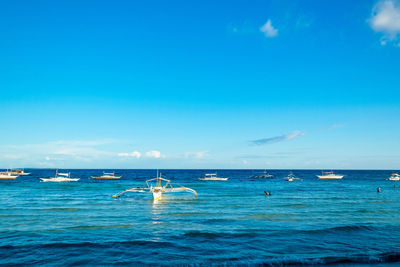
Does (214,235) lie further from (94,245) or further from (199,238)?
(94,245)

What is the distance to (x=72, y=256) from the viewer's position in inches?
650

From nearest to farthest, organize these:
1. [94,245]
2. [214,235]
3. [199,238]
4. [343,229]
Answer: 1. [94,245]
2. [199,238]
3. [214,235]
4. [343,229]

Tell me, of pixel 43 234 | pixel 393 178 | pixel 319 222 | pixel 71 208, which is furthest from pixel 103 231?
pixel 393 178

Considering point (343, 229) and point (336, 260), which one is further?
point (343, 229)

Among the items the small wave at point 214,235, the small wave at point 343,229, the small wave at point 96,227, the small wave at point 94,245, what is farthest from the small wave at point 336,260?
the small wave at point 96,227

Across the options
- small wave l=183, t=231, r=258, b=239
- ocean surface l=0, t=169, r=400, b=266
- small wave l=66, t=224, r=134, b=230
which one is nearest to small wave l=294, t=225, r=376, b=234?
ocean surface l=0, t=169, r=400, b=266

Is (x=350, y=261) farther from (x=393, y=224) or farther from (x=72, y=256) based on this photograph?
(x=72, y=256)

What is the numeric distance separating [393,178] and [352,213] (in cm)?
10079

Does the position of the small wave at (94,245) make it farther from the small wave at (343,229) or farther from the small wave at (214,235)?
the small wave at (343,229)

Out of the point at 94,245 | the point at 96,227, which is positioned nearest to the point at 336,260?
the point at 94,245

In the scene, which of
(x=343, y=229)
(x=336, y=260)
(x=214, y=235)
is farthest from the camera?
(x=343, y=229)

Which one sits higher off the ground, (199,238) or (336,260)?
(336,260)

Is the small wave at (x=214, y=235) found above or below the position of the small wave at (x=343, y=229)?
below

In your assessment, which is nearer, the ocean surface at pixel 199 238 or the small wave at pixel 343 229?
the ocean surface at pixel 199 238
